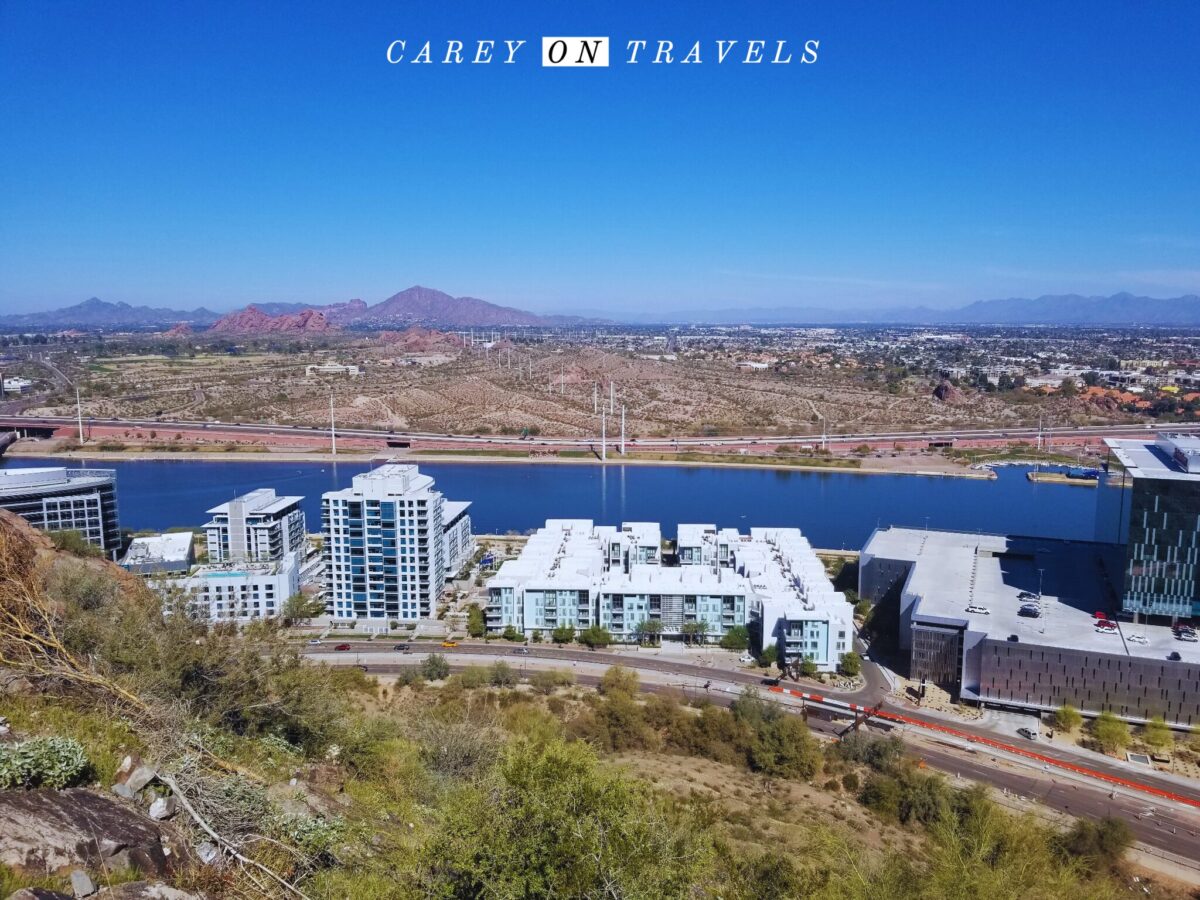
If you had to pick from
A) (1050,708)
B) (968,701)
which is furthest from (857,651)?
(1050,708)

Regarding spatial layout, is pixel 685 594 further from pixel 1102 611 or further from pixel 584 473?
pixel 584 473

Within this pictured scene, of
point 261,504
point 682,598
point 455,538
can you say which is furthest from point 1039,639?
point 261,504

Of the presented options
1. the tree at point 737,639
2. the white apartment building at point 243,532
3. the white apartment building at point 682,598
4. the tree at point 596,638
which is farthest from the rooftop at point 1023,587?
the white apartment building at point 243,532

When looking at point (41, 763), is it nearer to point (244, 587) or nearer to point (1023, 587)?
point (244, 587)

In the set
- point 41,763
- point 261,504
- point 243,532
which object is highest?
point 41,763

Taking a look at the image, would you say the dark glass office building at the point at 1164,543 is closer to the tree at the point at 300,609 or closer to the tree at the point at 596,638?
the tree at the point at 596,638
